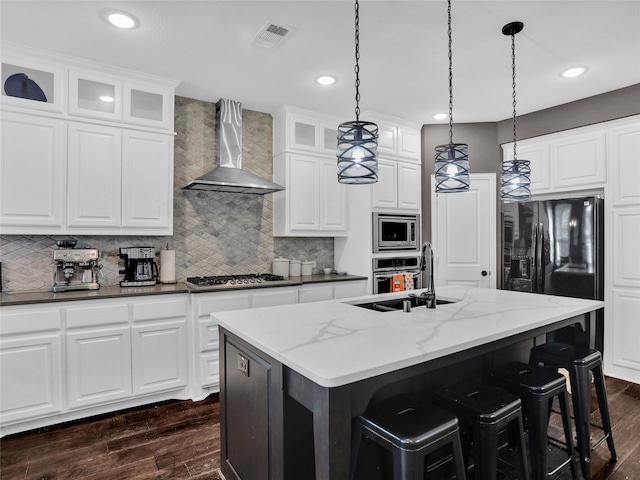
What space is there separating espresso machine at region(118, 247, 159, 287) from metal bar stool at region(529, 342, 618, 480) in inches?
120

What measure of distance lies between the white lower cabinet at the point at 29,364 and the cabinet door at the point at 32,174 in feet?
2.23

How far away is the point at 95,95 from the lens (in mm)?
3078

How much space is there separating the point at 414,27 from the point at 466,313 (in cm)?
192

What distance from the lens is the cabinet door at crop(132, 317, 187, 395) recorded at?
9.78ft

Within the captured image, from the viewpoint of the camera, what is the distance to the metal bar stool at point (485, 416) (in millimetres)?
1585

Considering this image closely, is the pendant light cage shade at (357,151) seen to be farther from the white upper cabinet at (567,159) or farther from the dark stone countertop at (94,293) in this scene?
the white upper cabinet at (567,159)

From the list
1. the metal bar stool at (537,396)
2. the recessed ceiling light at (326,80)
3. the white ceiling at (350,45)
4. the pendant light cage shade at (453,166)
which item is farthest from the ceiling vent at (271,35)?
the metal bar stool at (537,396)

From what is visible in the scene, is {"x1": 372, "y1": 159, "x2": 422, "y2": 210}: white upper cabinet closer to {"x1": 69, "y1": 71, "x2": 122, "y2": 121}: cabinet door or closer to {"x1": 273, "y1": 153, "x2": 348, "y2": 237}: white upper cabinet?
{"x1": 273, "y1": 153, "x2": 348, "y2": 237}: white upper cabinet

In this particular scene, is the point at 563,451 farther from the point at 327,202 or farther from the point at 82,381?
the point at 82,381

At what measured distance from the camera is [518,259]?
4121mm

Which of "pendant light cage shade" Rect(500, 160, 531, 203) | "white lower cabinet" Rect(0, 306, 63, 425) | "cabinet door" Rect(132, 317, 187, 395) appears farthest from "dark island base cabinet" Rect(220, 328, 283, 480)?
"pendant light cage shade" Rect(500, 160, 531, 203)

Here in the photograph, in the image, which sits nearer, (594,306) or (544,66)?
(594,306)

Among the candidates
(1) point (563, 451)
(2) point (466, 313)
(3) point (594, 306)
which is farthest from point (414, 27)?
(1) point (563, 451)

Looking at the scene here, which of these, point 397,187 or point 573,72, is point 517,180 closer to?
point 573,72
